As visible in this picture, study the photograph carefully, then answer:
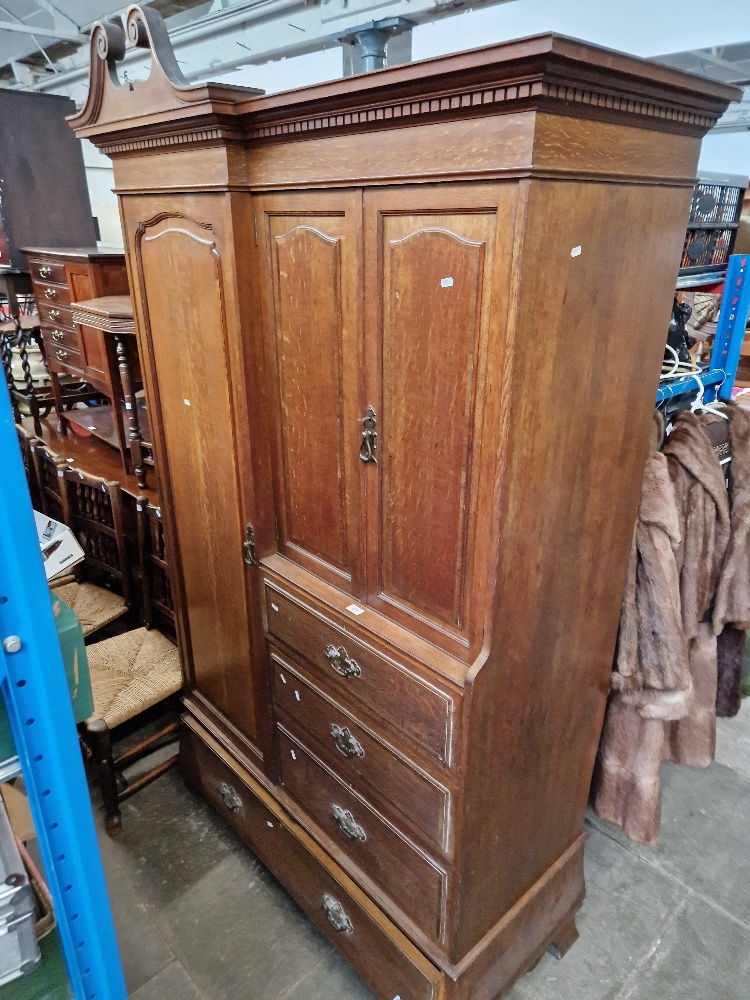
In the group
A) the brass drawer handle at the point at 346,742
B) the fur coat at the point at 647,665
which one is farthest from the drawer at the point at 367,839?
the fur coat at the point at 647,665

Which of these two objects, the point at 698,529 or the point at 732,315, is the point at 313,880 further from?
the point at 732,315

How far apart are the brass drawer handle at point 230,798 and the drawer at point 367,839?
0.28 meters

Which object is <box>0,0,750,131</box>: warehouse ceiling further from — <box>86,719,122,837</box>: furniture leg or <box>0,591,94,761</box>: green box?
<box>86,719,122,837</box>: furniture leg

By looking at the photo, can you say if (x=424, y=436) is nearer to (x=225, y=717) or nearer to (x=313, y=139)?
(x=313, y=139)

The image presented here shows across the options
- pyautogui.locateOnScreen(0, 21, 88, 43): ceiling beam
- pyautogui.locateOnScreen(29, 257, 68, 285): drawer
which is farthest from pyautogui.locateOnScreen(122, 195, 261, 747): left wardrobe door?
pyautogui.locateOnScreen(0, 21, 88, 43): ceiling beam

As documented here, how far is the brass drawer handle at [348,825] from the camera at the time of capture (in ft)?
5.14

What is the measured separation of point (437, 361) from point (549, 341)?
179 mm

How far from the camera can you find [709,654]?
1.95 meters

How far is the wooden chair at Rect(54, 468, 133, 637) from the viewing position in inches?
95.1

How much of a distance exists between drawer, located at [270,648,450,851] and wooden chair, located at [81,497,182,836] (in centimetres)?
58

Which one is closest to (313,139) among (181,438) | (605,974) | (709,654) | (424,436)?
(424,436)

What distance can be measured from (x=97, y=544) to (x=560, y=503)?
201 cm

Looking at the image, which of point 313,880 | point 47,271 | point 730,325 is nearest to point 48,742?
point 313,880

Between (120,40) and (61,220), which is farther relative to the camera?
(61,220)
